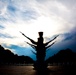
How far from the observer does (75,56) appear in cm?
18612

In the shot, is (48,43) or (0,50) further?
(0,50)

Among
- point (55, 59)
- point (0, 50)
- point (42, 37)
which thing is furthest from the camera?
point (55, 59)

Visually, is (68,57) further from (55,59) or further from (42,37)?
(42,37)

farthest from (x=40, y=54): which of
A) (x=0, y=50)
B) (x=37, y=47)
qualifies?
(x=0, y=50)

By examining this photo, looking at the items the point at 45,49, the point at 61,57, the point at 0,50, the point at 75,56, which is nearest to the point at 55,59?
the point at 61,57

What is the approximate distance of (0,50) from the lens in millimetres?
157000

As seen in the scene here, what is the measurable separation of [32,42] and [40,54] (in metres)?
1.95

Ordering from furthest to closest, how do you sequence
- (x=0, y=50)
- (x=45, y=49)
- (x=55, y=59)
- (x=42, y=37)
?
(x=55, y=59) → (x=0, y=50) → (x=45, y=49) → (x=42, y=37)

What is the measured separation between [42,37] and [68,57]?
167 metres

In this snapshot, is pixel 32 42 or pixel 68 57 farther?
pixel 68 57

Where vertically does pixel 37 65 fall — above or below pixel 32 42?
below

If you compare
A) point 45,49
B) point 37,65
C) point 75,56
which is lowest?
point 37,65

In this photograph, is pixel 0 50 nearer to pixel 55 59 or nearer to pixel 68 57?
pixel 55 59

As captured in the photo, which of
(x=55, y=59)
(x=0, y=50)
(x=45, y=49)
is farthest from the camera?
(x=55, y=59)
